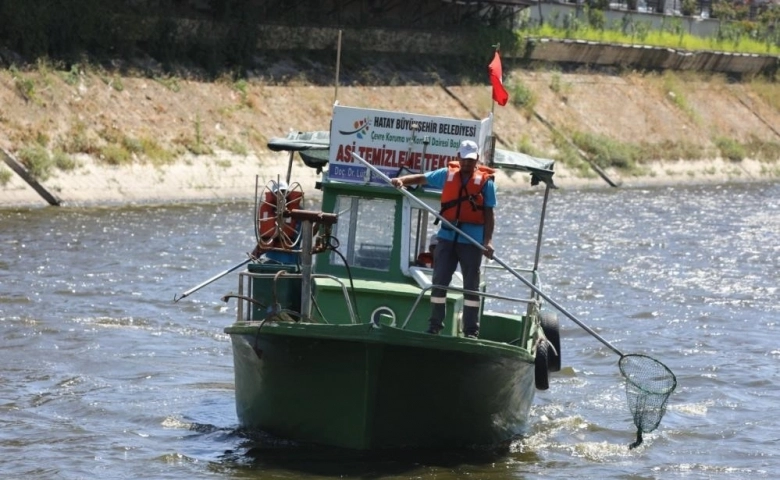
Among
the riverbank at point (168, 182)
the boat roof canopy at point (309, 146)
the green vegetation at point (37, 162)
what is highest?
the boat roof canopy at point (309, 146)

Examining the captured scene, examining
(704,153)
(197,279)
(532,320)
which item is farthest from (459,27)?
(532,320)

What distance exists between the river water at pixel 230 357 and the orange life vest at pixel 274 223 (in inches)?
69.1

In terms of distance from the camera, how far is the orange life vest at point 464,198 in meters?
12.7

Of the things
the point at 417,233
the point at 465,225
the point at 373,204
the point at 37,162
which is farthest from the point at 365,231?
the point at 37,162

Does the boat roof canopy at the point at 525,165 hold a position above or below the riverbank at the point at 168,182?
above

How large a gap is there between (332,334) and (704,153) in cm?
3939

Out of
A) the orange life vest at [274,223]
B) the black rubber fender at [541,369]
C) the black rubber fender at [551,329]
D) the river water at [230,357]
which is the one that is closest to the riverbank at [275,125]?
the river water at [230,357]

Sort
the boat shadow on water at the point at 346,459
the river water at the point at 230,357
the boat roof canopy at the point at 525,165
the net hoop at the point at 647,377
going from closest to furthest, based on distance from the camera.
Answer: the boat shadow on water at the point at 346,459
the river water at the point at 230,357
the net hoop at the point at 647,377
the boat roof canopy at the point at 525,165

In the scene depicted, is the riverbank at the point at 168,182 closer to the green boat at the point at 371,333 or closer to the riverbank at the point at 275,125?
the riverbank at the point at 275,125

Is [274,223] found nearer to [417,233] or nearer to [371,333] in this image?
[417,233]

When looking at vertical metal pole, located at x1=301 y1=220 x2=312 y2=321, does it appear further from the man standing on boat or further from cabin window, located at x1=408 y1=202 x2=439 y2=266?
cabin window, located at x1=408 y1=202 x2=439 y2=266

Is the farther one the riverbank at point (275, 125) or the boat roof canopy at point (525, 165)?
the riverbank at point (275, 125)

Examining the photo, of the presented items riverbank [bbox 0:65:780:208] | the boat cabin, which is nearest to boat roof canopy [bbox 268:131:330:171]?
the boat cabin

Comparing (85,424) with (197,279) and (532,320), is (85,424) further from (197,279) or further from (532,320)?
(197,279)
